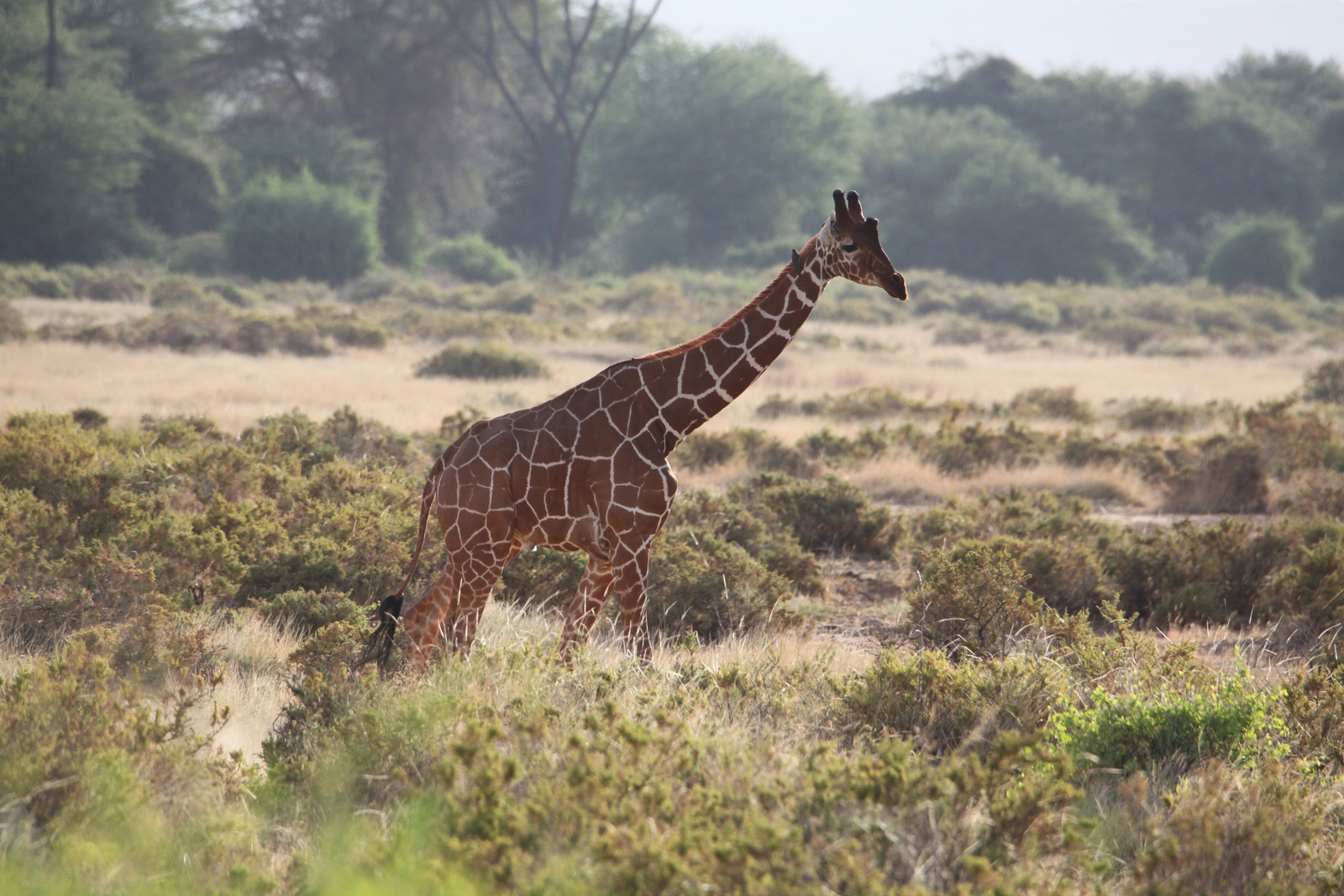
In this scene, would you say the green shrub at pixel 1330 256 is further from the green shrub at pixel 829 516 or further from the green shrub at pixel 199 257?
the green shrub at pixel 829 516

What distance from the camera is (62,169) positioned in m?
36.8

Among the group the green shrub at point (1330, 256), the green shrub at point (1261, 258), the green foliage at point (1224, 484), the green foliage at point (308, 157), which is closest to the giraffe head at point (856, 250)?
the green foliage at point (1224, 484)

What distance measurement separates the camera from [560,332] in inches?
1009

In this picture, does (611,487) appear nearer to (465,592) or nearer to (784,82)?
(465,592)

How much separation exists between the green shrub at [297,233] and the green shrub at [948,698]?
123ft

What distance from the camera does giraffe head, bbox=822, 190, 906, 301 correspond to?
465 cm

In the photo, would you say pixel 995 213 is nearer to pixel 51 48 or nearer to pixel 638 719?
pixel 51 48

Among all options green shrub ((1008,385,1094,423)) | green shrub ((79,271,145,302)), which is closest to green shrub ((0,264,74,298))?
green shrub ((79,271,145,302))

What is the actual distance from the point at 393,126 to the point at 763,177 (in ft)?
56.1

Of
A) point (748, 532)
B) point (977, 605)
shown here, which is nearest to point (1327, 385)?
point (748, 532)

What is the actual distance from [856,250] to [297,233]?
38.0 m

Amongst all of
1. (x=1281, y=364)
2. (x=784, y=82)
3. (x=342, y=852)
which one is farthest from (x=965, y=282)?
(x=342, y=852)

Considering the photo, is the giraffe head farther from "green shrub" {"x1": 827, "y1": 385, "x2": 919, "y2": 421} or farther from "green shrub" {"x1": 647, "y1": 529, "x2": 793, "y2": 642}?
"green shrub" {"x1": 827, "y1": 385, "x2": 919, "y2": 421}

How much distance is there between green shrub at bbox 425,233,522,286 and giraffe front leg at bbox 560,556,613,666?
1598 inches
